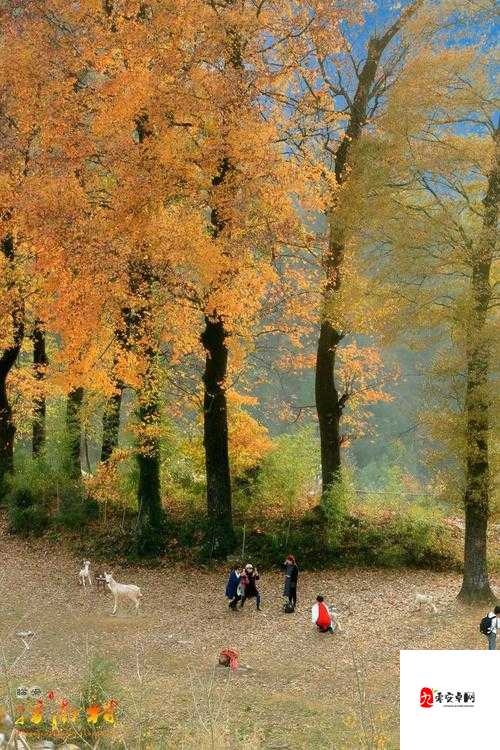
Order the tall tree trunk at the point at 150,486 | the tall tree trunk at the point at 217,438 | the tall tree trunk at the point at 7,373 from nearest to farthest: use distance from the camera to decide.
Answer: the tall tree trunk at the point at 217,438 < the tall tree trunk at the point at 150,486 < the tall tree trunk at the point at 7,373

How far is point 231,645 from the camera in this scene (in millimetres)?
12836

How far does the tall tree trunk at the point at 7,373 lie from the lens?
64.7 feet

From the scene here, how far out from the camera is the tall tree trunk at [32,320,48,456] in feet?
73.6

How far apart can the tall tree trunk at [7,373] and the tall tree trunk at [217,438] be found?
5.88m

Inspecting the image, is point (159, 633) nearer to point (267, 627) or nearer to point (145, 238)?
point (267, 627)

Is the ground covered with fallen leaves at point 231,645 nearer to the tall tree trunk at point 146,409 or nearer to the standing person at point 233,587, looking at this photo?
the standing person at point 233,587

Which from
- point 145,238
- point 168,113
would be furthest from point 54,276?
point 168,113

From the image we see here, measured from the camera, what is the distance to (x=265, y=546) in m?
17.2

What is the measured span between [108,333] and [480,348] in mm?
8909

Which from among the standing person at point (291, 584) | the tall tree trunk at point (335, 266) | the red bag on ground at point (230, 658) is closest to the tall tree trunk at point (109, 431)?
the tall tree trunk at point (335, 266)

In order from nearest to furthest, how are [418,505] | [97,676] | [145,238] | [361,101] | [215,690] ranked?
1. [97,676]
2. [215,690]
3. [145,238]
4. [361,101]
5. [418,505]

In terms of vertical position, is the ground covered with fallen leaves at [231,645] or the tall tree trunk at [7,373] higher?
the tall tree trunk at [7,373]

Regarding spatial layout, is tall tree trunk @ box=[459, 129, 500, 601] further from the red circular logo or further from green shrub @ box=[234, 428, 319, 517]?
the red circular logo

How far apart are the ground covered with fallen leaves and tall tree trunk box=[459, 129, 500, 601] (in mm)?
769
